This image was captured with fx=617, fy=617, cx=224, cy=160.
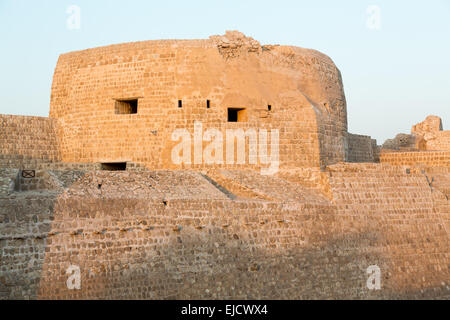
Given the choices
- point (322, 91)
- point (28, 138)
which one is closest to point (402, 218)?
point (322, 91)

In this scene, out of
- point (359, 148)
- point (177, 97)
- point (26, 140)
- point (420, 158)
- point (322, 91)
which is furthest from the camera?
point (420, 158)

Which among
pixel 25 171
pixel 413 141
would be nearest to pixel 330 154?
pixel 25 171

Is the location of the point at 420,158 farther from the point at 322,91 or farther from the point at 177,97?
the point at 177,97

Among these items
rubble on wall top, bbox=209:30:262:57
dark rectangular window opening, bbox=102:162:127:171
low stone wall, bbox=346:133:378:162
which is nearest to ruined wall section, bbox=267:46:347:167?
rubble on wall top, bbox=209:30:262:57

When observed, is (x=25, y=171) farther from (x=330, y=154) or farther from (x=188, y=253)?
(x=330, y=154)

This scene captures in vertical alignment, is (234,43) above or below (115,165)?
above

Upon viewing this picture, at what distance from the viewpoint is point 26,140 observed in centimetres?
1677

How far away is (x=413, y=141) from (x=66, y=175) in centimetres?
1978

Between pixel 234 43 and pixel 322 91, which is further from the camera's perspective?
pixel 322 91

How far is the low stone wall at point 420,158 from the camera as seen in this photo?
64.6 ft

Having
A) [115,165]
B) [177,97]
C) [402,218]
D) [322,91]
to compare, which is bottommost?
[402,218]

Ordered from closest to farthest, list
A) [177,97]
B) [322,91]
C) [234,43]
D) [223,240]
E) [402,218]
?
[223,240] < [402,218] < [177,97] < [234,43] < [322,91]

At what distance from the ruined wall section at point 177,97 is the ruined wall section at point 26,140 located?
0.39 m

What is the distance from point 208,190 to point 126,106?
→ 556cm
